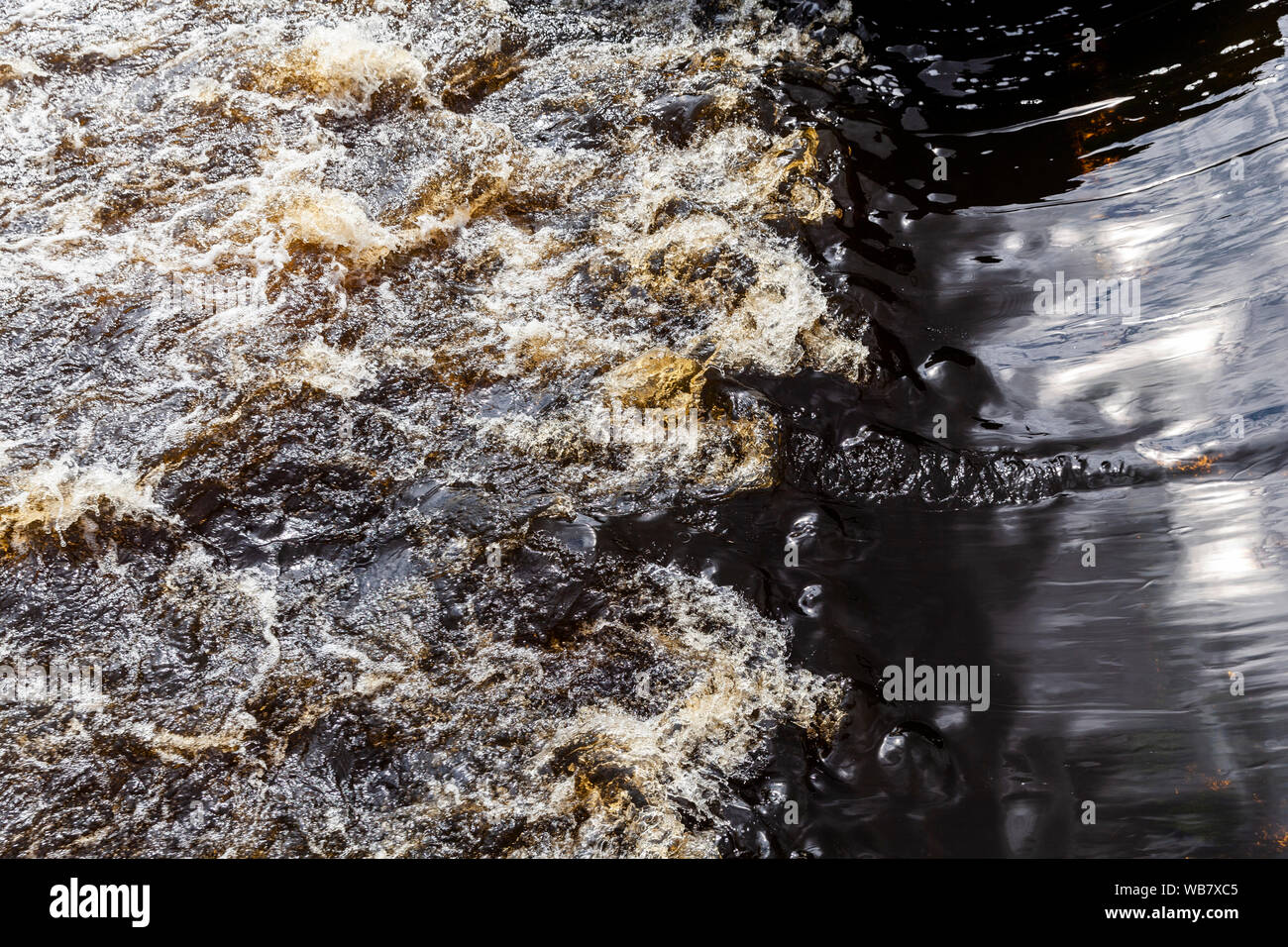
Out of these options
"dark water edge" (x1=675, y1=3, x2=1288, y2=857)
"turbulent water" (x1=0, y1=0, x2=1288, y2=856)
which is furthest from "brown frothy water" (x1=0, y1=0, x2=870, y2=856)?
"dark water edge" (x1=675, y1=3, x2=1288, y2=857)

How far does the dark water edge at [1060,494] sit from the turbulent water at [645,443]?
2cm

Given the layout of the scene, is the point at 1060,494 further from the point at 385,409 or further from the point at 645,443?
the point at 385,409

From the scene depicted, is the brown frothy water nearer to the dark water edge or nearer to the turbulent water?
the turbulent water

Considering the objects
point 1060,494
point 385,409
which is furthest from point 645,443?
point 1060,494

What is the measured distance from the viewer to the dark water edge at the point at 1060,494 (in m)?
3.09

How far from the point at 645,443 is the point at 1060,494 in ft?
5.66

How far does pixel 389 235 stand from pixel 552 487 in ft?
6.08

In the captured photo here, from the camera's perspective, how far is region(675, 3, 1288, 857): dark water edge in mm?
3092

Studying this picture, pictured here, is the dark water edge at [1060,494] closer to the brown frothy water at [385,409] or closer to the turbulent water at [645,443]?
the turbulent water at [645,443]

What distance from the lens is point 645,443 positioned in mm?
4059

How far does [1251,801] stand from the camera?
302 cm

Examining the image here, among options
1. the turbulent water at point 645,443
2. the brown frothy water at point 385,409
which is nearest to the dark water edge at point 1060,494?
the turbulent water at point 645,443
